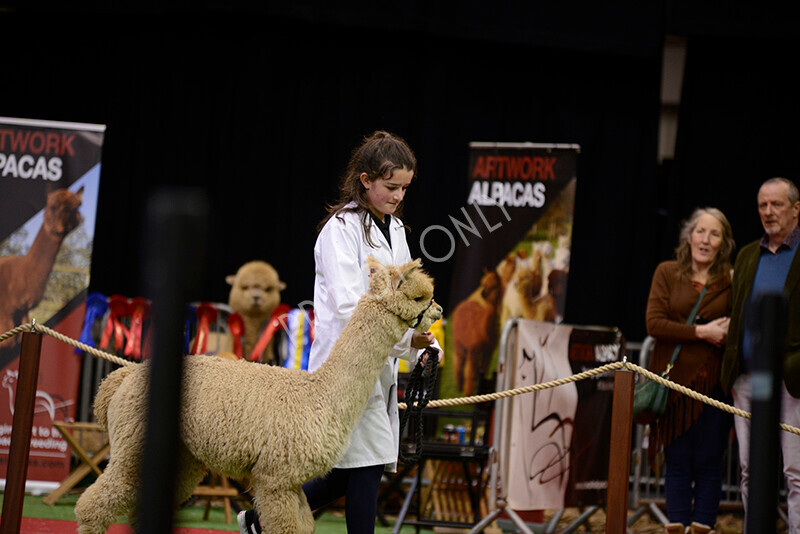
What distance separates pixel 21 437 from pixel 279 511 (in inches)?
64.8

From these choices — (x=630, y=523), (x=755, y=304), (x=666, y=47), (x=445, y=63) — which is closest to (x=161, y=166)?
(x=445, y=63)

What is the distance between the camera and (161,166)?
28.8 feet

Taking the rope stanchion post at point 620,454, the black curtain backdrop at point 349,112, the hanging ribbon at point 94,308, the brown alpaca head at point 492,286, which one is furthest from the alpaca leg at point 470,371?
the hanging ribbon at point 94,308

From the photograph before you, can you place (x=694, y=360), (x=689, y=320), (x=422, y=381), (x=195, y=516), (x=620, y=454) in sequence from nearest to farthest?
(x=422, y=381)
(x=620, y=454)
(x=694, y=360)
(x=689, y=320)
(x=195, y=516)

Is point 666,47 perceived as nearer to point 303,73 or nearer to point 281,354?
point 303,73

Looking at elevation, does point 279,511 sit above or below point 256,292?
below

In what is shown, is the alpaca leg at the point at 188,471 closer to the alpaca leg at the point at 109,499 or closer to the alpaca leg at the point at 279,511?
the alpaca leg at the point at 109,499

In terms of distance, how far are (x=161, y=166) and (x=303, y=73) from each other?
5.66 feet

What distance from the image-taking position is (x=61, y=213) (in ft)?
20.3

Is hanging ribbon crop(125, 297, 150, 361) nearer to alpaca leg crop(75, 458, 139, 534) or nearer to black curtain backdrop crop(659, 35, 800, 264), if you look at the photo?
alpaca leg crop(75, 458, 139, 534)

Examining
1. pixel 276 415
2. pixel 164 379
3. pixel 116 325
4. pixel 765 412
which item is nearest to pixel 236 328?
pixel 116 325

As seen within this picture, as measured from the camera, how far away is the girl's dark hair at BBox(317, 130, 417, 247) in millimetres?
3080

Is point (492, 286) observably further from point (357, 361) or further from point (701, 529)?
point (357, 361)

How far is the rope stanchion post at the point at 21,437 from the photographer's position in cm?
372
